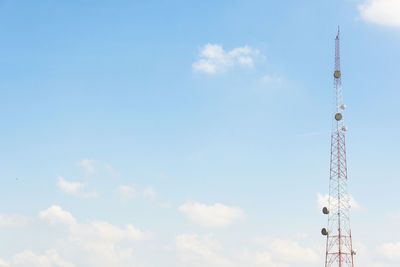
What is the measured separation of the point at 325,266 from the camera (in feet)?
410

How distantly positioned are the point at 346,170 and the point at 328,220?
15.7 m

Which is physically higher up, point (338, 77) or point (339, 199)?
point (338, 77)

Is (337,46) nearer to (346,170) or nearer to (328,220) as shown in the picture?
(346,170)

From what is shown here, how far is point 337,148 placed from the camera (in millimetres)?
130750

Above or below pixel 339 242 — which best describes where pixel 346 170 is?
above

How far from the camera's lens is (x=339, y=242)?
412ft

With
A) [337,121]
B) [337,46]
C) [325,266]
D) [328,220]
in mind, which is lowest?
[325,266]

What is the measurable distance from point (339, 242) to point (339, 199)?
12245mm

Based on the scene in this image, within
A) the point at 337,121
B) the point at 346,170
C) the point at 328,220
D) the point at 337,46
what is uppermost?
the point at 337,46

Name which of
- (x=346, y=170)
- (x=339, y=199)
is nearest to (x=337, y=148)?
(x=346, y=170)

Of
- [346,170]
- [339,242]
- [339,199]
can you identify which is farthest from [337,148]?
[339,242]

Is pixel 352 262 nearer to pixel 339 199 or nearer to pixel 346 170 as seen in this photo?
pixel 339 199

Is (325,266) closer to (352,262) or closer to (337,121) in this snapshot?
(352,262)

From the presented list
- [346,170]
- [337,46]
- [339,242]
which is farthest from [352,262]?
[337,46]
